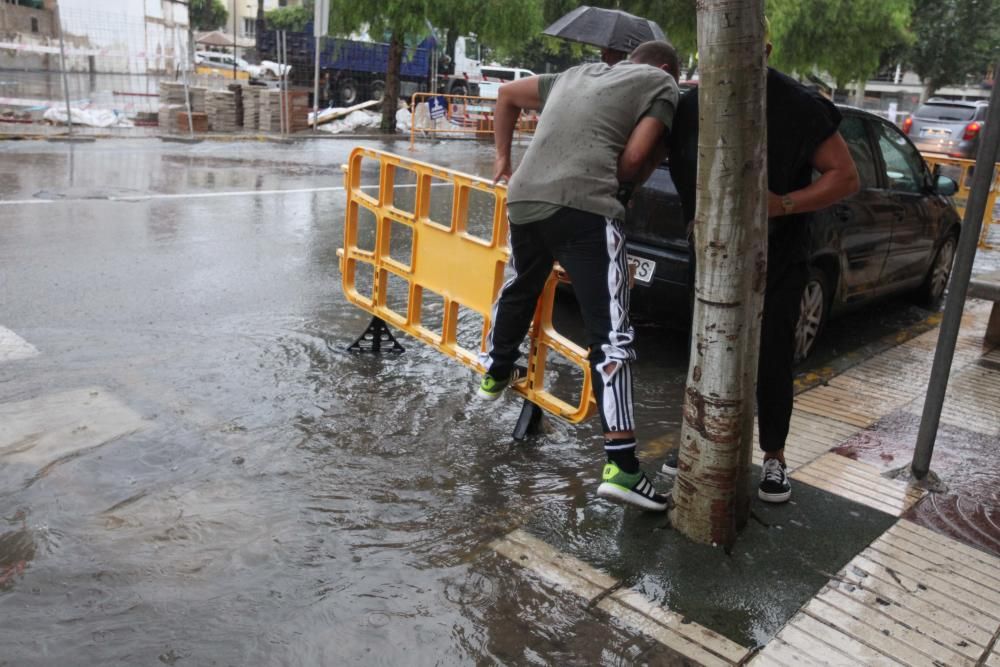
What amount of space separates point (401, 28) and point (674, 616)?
2252 cm

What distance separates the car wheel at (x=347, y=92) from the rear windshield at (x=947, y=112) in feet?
58.4

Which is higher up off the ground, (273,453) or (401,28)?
(401,28)

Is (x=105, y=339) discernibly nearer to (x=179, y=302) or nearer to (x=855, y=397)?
(x=179, y=302)

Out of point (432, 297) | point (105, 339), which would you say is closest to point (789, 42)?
point (432, 297)

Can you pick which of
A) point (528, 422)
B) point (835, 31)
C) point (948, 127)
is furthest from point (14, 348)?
point (835, 31)

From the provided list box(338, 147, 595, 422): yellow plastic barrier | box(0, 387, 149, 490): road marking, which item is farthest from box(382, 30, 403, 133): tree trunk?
box(0, 387, 149, 490): road marking

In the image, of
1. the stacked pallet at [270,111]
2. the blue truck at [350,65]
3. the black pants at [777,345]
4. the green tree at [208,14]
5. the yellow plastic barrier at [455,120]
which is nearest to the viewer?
the black pants at [777,345]

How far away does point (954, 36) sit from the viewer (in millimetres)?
43875

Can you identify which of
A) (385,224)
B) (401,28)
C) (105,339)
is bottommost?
(105,339)

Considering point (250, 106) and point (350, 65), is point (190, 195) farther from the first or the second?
point (350, 65)

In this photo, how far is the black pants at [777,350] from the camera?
11.9 feet

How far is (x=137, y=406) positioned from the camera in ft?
15.1

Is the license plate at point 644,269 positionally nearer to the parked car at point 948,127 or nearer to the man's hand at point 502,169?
the man's hand at point 502,169

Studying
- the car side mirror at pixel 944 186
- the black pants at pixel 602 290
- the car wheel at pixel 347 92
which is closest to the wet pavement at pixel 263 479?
the black pants at pixel 602 290
